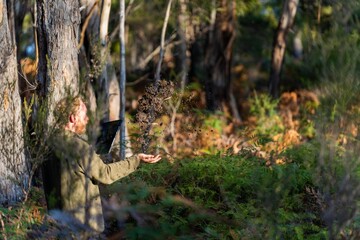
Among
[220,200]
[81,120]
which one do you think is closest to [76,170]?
→ [81,120]

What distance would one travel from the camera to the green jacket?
250 inches

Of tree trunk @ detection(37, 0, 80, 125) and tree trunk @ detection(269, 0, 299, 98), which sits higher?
tree trunk @ detection(37, 0, 80, 125)

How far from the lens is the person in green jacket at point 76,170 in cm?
637

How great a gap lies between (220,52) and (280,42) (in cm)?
161

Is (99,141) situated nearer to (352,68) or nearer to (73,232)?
(73,232)

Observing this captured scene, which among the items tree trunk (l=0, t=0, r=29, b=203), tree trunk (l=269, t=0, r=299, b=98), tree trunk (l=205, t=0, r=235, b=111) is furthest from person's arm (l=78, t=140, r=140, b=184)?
tree trunk (l=269, t=0, r=299, b=98)

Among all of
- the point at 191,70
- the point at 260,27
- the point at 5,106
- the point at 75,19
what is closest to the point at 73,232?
the point at 5,106

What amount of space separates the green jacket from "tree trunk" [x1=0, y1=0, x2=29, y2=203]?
183 centimetres

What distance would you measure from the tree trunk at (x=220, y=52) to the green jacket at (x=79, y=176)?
14978 millimetres

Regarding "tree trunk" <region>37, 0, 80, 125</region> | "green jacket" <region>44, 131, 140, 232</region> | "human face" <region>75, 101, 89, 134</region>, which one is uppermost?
"tree trunk" <region>37, 0, 80, 125</region>

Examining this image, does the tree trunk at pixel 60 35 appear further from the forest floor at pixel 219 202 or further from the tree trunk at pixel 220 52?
the tree trunk at pixel 220 52

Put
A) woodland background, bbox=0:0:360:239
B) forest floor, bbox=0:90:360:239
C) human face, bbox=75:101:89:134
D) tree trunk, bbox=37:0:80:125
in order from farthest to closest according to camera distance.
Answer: tree trunk, bbox=37:0:80:125, human face, bbox=75:101:89:134, woodland background, bbox=0:0:360:239, forest floor, bbox=0:90:360:239

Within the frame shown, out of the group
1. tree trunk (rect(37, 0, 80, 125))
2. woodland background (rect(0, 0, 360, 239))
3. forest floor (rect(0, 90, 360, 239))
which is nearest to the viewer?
forest floor (rect(0, 90, 360, 239))

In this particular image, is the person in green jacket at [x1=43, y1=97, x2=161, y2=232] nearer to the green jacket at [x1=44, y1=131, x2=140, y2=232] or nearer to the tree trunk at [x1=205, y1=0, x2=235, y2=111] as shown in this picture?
the green jacket at [x1=44, y1=131, x2=140, y2=232]
